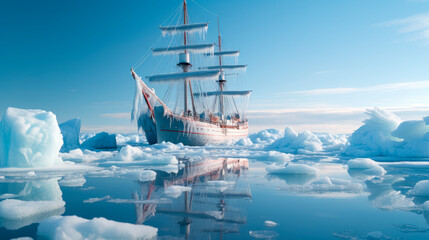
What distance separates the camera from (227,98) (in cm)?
6241

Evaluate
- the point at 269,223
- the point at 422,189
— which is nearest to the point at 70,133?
the point at 269,223

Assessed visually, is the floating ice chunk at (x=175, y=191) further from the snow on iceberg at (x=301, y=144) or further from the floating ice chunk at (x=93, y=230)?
the snow on iceberg at (x=301, y=144)

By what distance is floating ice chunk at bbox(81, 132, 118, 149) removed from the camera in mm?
35562

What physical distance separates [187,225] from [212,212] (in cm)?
79

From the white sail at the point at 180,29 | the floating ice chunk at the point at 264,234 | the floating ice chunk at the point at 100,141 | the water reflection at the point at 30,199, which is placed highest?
the white sail at the point at 180,29

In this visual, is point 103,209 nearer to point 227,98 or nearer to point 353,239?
point 353,239

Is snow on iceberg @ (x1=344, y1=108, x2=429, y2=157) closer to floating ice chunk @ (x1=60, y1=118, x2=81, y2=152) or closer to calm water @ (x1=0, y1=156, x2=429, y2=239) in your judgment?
calm water @ (x1=0, y1=156, x2=429, y2=239)

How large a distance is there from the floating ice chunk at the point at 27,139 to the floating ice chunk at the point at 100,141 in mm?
24930

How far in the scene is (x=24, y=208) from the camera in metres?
4.82

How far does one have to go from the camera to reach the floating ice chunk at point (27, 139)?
10656 mm

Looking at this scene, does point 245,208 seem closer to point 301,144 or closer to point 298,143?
point 301,144

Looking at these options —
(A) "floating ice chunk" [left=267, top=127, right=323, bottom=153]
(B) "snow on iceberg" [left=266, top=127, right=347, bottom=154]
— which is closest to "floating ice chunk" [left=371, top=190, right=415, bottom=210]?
(B) "snow on iceberg" [left=266, top=127, right=347, bottom=154]

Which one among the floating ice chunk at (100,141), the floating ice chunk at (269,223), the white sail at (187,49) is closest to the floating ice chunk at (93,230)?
the floating ice chunk at (269,223)

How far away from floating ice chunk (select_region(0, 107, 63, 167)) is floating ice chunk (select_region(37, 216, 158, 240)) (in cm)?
843
